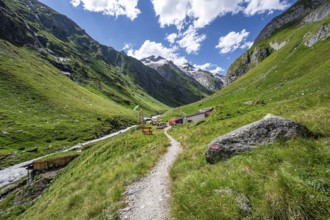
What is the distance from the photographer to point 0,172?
2057 inches

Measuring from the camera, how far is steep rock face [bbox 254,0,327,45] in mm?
137875

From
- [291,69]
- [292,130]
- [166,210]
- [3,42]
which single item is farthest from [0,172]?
[3,42]

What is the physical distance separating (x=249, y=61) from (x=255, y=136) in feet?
502

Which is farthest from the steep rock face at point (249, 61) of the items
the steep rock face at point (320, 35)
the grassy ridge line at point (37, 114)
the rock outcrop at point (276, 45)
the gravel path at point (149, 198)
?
the gravel path at point (149, 198)

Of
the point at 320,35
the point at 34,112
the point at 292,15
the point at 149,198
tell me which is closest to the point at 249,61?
the point at 292,15

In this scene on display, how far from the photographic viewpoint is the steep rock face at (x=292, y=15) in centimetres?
13788

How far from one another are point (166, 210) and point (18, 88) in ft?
438

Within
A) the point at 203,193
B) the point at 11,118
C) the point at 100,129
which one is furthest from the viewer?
the point at 100,129

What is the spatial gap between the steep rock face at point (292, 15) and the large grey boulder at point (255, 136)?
158754mm

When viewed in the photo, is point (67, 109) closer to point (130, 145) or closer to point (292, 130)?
point (130, 145)

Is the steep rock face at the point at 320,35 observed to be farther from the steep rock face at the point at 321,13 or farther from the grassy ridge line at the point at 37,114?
the grassy ridge line at the point at 37,114

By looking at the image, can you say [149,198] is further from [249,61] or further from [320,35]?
[249,61]

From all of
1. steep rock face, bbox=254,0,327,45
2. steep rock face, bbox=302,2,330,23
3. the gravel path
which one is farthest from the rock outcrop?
the gravel path

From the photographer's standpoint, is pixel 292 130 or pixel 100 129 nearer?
pixel 292 130
